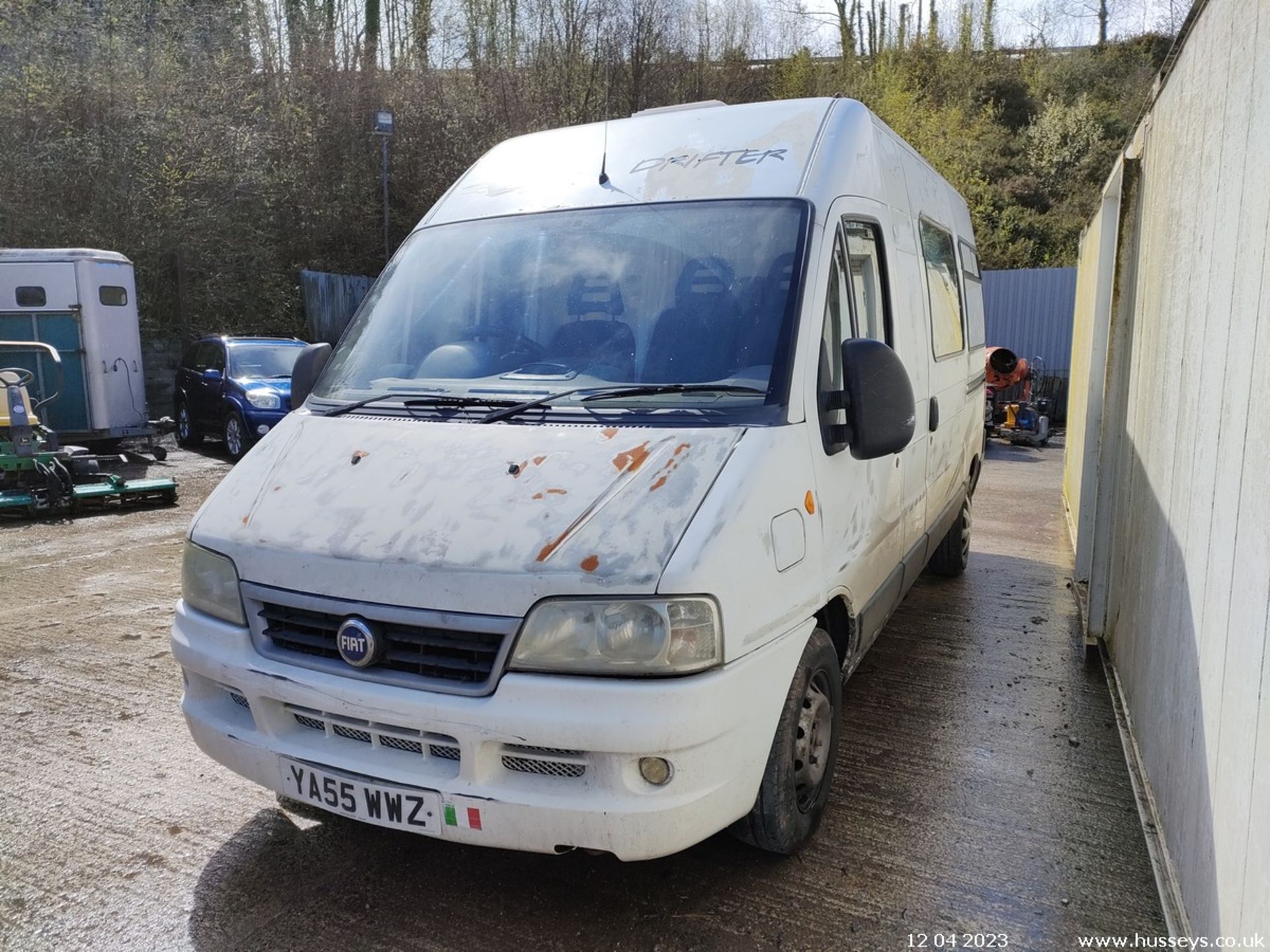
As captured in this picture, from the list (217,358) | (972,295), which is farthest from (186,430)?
(972,295)

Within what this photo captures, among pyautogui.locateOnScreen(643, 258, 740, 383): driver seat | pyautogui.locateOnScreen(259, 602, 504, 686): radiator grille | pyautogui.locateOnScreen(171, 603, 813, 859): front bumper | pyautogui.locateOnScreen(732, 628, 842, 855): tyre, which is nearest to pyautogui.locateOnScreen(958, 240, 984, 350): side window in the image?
pyautogui.locateOnScreen(643, 258, 740, 383): driver seat

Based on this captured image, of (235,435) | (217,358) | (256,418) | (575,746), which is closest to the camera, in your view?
(575,746)

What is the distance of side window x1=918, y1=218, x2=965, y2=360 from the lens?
5.00 metres

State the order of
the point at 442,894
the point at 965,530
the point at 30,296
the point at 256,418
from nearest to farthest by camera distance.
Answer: the point at 442,894 → the point at 965,530 → the point at 30,296 → the point at 256,418

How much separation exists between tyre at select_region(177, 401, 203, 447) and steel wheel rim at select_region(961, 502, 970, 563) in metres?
11.2

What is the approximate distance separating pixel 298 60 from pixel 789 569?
2393cm

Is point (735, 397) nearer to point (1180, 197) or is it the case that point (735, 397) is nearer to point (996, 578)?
point (1180, 197)

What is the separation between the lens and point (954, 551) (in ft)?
22.1

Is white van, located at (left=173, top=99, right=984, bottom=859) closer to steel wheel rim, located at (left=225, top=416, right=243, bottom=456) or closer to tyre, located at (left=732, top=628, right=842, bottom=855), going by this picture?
tyre, located at (left=732, top=628, right=842, bottom=855)

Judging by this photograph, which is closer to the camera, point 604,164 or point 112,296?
point 604,164

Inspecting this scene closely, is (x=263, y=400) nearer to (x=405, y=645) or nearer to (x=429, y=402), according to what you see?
(x=429, y=402)

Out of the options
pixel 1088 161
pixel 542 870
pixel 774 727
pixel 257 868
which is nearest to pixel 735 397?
pixel 774 727

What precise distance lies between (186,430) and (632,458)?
13.1m

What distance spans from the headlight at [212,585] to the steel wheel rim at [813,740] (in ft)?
6.06
